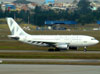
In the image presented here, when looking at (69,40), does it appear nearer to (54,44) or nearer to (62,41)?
(62,41)

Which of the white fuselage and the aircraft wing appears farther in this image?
the white fuselage

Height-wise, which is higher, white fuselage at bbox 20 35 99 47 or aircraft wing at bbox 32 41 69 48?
white fuselage at bbox 20 35 99 47

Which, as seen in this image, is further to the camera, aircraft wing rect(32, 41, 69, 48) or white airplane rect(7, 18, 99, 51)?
white airplane rect(7, 18, 99, 51)

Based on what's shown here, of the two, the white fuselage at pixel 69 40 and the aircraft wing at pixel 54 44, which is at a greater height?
the white fuselage at pixel 69 40

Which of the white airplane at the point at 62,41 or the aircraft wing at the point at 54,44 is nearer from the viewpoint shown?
the aircraft wing at the point at 54,44

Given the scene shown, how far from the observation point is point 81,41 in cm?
6047

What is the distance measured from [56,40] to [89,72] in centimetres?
3188

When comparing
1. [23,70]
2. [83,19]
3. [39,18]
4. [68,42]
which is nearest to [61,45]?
[68,42]

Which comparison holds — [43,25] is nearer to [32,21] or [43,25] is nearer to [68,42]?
[32,21]

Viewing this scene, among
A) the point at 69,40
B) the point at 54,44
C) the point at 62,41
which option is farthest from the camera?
the point at 54,44

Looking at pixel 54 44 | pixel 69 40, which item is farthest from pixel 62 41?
pixel 54 44

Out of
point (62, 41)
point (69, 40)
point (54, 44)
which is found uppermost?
point (69, 40)

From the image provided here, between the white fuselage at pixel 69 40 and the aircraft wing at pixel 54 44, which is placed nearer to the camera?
the aircraft wing at pixel 54 44

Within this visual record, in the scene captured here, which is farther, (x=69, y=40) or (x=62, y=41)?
(x=62, y=41)
